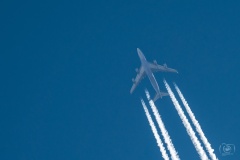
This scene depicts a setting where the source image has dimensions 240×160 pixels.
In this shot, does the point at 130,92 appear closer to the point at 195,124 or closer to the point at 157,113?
the point at 157,113

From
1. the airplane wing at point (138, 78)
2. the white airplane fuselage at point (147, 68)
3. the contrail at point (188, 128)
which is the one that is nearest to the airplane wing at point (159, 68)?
the white airplane fuselage at point (147, 68)

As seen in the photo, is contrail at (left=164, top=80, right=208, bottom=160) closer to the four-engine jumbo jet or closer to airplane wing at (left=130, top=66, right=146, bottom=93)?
the four-engine jumbo jet

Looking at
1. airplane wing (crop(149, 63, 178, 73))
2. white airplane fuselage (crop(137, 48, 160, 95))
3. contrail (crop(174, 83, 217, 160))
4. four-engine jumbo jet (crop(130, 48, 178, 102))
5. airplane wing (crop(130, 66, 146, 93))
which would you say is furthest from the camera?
Answer: airplane wing (crop(130, 66, 146, 93))

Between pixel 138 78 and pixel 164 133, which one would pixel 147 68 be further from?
pixel 164 133

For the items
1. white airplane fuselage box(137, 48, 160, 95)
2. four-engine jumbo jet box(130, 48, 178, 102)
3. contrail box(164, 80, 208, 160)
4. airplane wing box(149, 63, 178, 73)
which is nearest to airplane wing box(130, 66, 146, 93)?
four-engine jumbo jet box(130, 48, 178, 102)

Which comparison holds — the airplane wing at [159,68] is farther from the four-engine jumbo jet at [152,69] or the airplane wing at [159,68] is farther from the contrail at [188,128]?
the contrail at [188,128]

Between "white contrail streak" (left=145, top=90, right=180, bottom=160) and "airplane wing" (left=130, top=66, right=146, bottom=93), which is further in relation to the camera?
"airplane wing" (left=130, top=66, right=146, bottom=93)

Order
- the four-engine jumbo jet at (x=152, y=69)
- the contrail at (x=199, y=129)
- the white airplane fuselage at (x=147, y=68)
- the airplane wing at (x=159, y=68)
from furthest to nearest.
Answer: the airplane wing at (x=159, y=68) → the white airplane fuselage at (x=147, y=68) → the four-engine jumbo jet at (x=152, y=69) → the contrail at (x=199, y=129)

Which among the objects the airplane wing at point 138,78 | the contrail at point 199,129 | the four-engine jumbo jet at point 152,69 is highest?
the airplane wing at point 138,78

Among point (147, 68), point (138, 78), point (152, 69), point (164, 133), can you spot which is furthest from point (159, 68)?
point (164, 133)

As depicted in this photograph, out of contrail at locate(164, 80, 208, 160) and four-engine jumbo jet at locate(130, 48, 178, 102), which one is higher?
four-engine jumbo jet at locate(130, 48, 178, 102)

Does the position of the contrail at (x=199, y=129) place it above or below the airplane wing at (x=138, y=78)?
below
